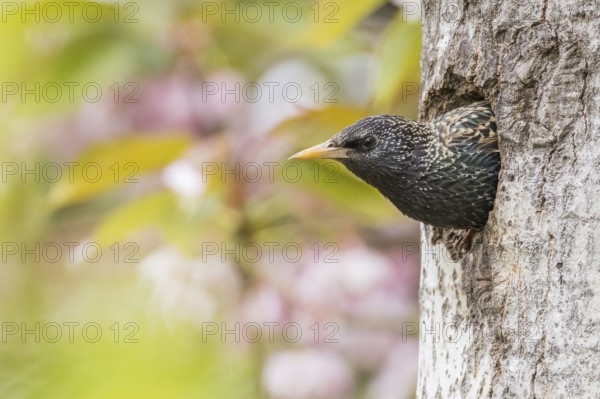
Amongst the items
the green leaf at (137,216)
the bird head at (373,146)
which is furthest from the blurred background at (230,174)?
the bird head at (373,146)

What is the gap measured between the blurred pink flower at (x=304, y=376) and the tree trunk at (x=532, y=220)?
1.18 m

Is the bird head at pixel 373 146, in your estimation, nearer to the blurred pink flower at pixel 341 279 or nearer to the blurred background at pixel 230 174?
the blurred background at pixel 230 174

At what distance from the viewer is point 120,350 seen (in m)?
1.04

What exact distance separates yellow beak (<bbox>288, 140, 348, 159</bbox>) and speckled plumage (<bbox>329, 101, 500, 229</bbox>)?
14 mm

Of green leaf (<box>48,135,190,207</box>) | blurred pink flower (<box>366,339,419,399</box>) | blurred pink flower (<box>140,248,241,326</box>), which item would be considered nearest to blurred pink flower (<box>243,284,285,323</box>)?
blurred pink flower (<box>140,248,241,326</box>)

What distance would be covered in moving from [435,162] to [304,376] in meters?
1.37

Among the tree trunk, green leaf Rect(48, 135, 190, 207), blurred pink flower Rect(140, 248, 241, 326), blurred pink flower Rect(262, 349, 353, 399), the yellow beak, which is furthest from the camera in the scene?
blurred pink flower Rect(262, 349, 353, 399)

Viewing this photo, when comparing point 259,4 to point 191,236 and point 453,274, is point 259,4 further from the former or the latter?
point 453,274

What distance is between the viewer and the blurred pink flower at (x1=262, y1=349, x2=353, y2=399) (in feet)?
11.4

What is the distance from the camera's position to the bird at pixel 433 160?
231 centimetres

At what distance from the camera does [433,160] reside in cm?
245

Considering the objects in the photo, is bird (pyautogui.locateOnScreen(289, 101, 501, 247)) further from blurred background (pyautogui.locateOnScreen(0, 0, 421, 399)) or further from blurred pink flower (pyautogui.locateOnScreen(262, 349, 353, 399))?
blurred pink flower (pyautogui.locateOnScreen(262, 349, 353, 399))

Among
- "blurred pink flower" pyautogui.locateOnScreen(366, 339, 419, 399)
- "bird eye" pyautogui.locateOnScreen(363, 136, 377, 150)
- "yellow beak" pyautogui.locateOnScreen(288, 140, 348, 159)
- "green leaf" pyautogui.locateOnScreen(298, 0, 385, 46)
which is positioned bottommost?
"blurred pink flower" pyautogui.locateOnScreen(366, 339, 419, 399)

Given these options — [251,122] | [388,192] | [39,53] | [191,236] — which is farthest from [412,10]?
[39,53]
